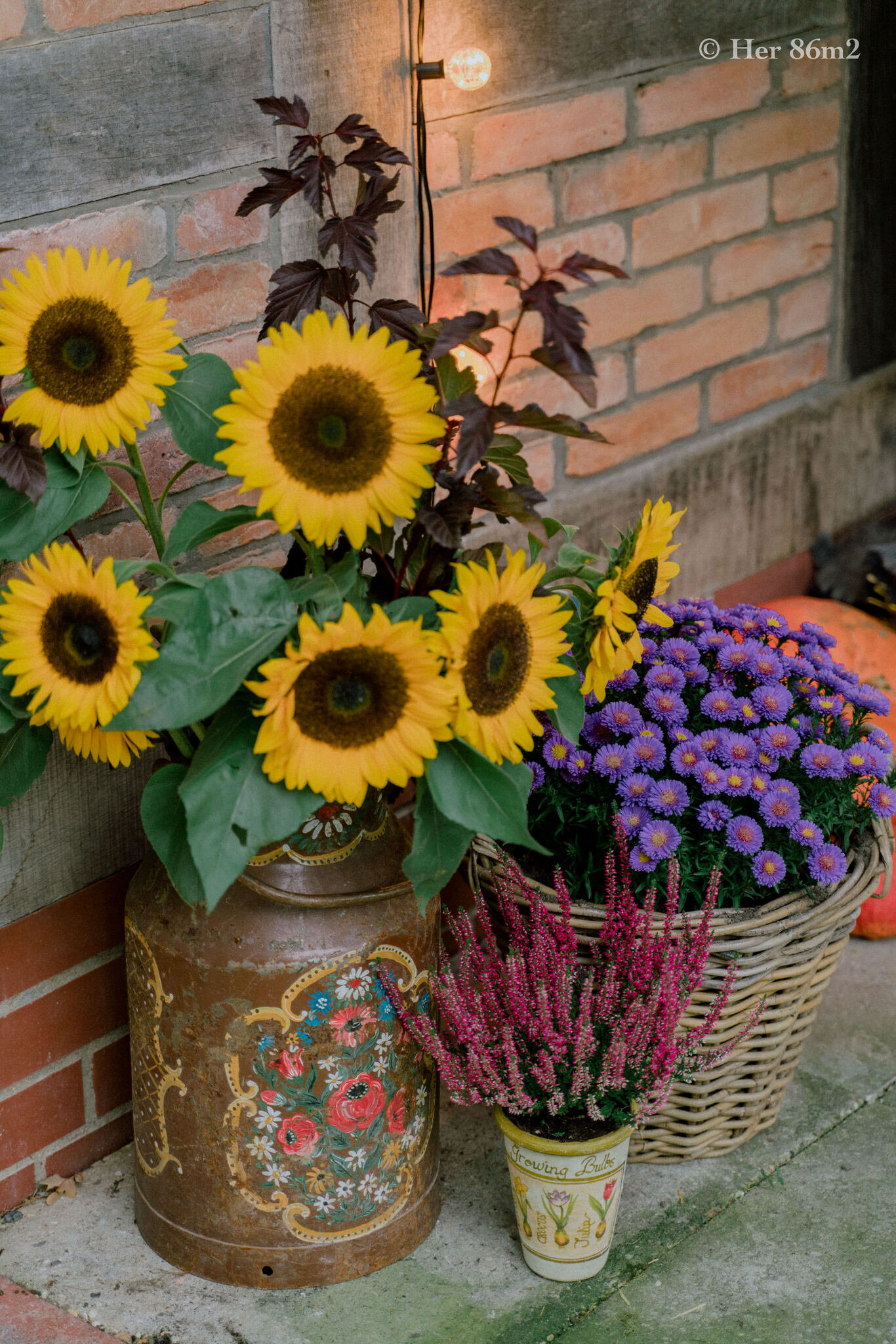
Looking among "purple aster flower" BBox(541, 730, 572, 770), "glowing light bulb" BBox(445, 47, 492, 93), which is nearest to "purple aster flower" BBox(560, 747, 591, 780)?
"purple aster flower" BBox(541, 730, 572, 770)

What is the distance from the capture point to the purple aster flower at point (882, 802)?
2.02m

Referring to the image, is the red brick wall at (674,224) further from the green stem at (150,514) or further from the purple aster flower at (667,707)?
the green stem at (150,514)

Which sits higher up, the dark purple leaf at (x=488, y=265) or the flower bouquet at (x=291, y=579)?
the dark purple leaf at (x=488, y=265)

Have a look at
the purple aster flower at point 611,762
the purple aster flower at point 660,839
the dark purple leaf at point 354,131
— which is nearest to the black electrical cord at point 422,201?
the dark purple leaf at point 354,131

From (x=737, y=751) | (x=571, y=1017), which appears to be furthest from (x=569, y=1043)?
(x=737, y=751)

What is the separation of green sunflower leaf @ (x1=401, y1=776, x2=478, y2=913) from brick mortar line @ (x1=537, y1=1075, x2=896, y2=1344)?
615 millimetres

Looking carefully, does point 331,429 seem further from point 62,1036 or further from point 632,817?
point 62,1036

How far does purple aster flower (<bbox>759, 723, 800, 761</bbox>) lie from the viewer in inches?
77.1

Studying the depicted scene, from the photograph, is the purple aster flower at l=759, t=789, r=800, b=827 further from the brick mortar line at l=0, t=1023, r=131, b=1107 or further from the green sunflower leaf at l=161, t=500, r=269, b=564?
the brick mortar line at l=0, t=1023, r=131, b=1107

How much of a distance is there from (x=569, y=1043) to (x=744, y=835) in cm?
33

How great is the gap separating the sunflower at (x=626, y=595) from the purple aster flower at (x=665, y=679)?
25 cm

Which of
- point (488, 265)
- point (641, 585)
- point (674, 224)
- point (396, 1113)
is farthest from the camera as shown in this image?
point (674, 224)

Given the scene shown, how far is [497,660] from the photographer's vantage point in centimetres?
156

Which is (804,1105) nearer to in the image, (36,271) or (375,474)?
(375,474)
